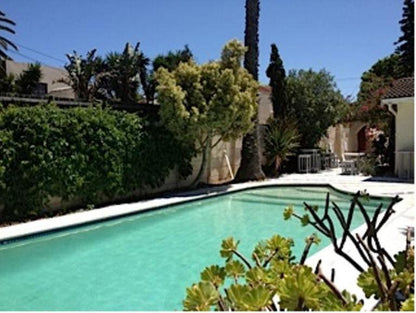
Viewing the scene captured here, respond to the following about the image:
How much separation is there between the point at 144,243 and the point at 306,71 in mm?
16741

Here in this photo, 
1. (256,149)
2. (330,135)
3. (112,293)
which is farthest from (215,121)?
(330,135)

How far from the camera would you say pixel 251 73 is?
18.0 meters

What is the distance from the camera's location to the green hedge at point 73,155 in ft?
34.8

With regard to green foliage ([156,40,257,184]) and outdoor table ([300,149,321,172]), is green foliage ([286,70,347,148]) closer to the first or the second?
outdoor table ([300,149,321,172])

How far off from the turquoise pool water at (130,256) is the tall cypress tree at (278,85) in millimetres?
9521

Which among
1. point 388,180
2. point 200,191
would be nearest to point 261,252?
point 200,191

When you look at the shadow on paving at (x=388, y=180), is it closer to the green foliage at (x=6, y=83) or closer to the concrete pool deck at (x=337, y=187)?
the concrete pool deck at (x=337, y=187)

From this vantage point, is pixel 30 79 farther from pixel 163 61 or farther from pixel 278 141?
pixel 278 141

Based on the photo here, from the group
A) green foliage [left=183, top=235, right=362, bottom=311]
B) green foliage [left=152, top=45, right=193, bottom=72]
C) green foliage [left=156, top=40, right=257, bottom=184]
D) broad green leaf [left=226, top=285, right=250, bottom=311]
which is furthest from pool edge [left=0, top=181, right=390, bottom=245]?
green foliage [left=152, top=45, right=193, bottom=72]

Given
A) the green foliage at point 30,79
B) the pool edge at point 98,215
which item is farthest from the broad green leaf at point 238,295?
the green foliage at point 30,79

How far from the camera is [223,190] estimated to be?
16.1 meters

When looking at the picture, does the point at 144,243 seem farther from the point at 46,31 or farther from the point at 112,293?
the point at 46,31

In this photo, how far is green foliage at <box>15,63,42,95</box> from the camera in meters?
26.7

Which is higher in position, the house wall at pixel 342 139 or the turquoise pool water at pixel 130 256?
the house wall at pixel 342 139
